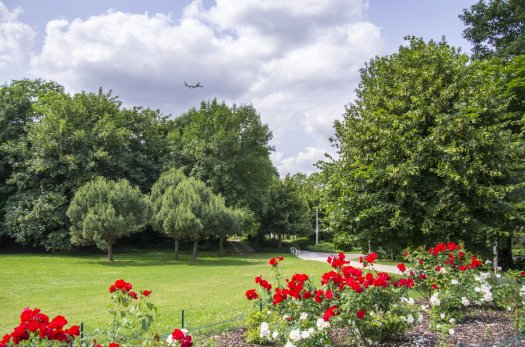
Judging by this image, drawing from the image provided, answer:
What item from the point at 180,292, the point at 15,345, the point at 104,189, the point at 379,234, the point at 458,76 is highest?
the point at 458,76

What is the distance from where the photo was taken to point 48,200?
1254 inches

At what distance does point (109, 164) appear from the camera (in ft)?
112

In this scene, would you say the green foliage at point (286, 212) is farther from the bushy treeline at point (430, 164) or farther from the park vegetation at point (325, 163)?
the bushy treeline at point (430, 164)

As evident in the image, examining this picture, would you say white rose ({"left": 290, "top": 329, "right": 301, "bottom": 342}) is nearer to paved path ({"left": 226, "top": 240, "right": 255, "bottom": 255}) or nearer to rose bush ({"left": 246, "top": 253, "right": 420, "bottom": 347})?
rose bush ({"left": 246, "top": 253, "right": 420, "bottom": 347})

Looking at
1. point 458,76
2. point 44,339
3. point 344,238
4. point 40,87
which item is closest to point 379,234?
point 344,238

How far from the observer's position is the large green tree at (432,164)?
11.8m

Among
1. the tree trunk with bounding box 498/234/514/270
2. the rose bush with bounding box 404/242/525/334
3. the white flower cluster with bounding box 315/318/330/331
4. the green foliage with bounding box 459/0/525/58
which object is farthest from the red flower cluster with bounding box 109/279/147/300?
the green foliage with bounding box 459/0/525/58

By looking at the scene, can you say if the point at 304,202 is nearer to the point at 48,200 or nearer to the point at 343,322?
the point at 48,200

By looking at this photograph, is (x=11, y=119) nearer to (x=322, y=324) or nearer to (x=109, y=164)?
(x=109, y=164)

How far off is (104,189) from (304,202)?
25618mm

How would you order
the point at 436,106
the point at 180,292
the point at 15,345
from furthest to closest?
1. the point at 180,292
2. the point at 436,106
3. the point at 15,345

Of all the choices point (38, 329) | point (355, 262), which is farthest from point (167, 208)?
point (38, 329)

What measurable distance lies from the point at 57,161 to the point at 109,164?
385 centimetres

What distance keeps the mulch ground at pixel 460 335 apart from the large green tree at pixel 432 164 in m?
4.38
